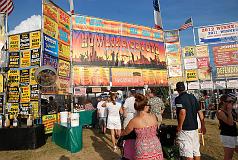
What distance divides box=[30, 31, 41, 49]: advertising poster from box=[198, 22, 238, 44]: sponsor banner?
15.3 meters

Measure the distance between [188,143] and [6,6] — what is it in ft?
36.4

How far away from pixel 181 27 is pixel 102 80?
30.6 feet

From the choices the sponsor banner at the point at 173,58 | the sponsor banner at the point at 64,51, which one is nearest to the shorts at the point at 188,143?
the sponsor banner at the point at 64,51

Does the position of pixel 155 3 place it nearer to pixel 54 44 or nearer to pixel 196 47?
pixel 196 47

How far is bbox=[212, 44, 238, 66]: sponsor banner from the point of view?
21.1 meters

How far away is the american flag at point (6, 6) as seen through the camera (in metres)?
11.7

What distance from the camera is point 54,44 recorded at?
12.3m

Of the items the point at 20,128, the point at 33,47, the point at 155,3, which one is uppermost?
the point at 155,3

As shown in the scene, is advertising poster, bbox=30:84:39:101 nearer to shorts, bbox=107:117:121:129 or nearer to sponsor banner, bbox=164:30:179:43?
shorts, bbox=107:117:121:129

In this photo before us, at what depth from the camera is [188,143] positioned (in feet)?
16.2

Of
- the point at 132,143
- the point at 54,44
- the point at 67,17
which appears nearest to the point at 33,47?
the point at 54,44

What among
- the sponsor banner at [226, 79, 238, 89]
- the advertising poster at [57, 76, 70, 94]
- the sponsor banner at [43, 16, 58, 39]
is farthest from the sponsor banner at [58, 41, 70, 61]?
the sponsor banner at [226, 79, 238, 89]

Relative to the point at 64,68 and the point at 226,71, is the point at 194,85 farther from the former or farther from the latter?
the point at 64,68

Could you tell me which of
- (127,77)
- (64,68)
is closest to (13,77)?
(64,68)
